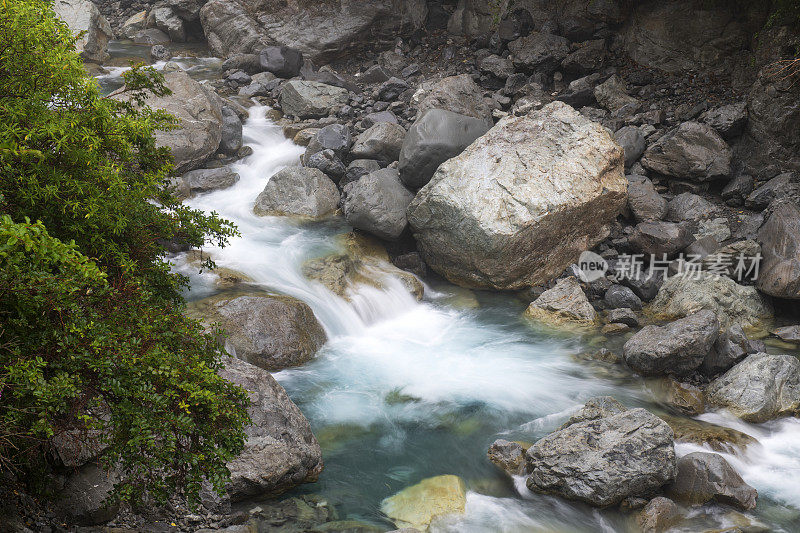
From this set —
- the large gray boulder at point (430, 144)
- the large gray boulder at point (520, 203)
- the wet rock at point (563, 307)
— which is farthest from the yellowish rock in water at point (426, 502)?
the large gray boulder at point (430, 144)

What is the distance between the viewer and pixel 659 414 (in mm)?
8094

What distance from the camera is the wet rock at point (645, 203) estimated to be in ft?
40.0

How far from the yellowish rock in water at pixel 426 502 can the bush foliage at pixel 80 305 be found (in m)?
2.54

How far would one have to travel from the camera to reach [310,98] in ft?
55.2

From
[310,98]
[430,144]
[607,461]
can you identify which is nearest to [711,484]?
[607,461]

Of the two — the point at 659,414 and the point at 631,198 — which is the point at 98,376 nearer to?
the point at 659,414

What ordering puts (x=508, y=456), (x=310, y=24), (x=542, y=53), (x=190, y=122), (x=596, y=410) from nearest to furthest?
(x=508, y=456) < (x=596, y=410) < (x=190, y=122) < (x=542, y=53) < (x=310, y=24)

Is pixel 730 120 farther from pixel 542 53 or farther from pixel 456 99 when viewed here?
Result: pixel 456 99

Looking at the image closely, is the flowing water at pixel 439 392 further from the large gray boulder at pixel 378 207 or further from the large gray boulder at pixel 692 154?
the large gray boulder at pixel 692 154

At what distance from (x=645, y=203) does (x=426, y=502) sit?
833cm

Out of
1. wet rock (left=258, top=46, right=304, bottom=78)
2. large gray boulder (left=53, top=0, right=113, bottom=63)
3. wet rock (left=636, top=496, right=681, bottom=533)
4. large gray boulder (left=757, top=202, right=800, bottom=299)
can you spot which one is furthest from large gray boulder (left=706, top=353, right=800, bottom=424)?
large gray boulder (left=53, top=0, right=113, bottom=63)

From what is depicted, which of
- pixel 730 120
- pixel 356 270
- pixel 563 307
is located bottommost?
pixel 356 270

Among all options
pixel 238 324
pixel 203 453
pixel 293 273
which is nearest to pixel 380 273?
pixel 293 273

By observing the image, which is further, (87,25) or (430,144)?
(87,25)
